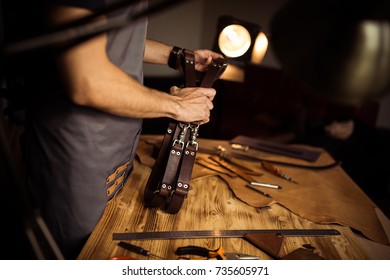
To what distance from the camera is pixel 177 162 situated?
4.51 feet

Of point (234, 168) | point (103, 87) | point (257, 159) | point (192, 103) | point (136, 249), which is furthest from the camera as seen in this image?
point (257, 159)

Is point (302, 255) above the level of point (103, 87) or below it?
below

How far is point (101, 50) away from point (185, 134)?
50 cm

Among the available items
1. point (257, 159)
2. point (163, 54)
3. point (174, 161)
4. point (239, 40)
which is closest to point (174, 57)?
point (163, 54)

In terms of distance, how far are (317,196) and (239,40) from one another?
0.69m

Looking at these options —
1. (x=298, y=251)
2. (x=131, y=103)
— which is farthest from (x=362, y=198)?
(x=131, y=103)

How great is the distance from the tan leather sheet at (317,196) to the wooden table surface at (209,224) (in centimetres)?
3

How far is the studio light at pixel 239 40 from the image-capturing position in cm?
169

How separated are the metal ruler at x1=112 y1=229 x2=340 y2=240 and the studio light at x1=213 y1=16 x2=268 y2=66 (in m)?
0.73

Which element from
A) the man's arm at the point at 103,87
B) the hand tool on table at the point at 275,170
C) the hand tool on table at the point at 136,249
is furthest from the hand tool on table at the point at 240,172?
the hand tool on table at the point at 136,249

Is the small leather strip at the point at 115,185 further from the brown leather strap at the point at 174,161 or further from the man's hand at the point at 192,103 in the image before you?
the man's hand at the point at 192,103

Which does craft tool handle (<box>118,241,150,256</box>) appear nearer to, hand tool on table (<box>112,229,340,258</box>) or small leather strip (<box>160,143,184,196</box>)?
hand tool on table (<box>112,229,340,258</box>)

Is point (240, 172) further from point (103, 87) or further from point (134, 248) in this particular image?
point (103, 87)
